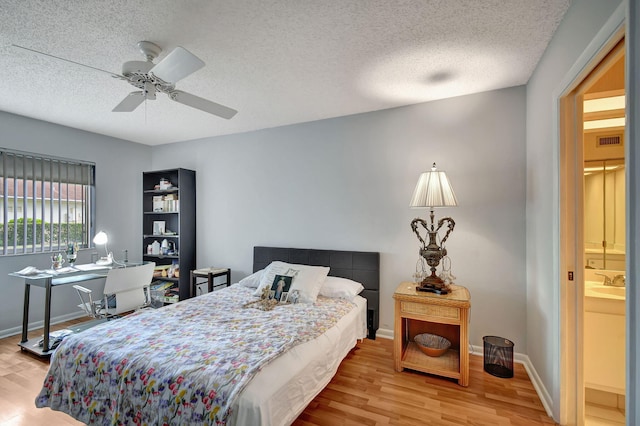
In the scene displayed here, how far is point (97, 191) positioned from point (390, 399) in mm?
4532

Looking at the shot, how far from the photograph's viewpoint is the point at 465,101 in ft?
9.36

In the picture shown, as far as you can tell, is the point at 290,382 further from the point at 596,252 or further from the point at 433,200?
the point at 596,252

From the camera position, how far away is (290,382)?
1620 mm

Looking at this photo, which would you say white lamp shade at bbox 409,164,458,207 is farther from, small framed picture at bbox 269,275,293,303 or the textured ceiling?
small framed picture at bbox 269,275,293,303

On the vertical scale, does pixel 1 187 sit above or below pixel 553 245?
above

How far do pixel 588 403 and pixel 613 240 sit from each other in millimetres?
1232

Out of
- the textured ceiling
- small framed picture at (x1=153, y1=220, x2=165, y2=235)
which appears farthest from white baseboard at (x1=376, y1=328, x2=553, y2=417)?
small framed picture at (x1=153, y1=220, x2=165, y2=235)

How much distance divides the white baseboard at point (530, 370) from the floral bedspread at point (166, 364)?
1091mm

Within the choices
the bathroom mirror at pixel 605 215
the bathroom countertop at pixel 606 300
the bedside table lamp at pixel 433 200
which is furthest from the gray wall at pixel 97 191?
the bathroom mirror at pixel 605 215

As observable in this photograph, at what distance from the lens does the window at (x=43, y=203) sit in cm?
331

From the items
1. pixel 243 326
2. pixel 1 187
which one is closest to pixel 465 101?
pixel 243 326

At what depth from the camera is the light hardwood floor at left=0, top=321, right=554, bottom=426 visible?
1.91m

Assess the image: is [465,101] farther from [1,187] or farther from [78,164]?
[1,187]

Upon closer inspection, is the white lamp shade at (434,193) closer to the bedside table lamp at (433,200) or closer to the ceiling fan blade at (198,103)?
the bedside table lamp at (433,200)
